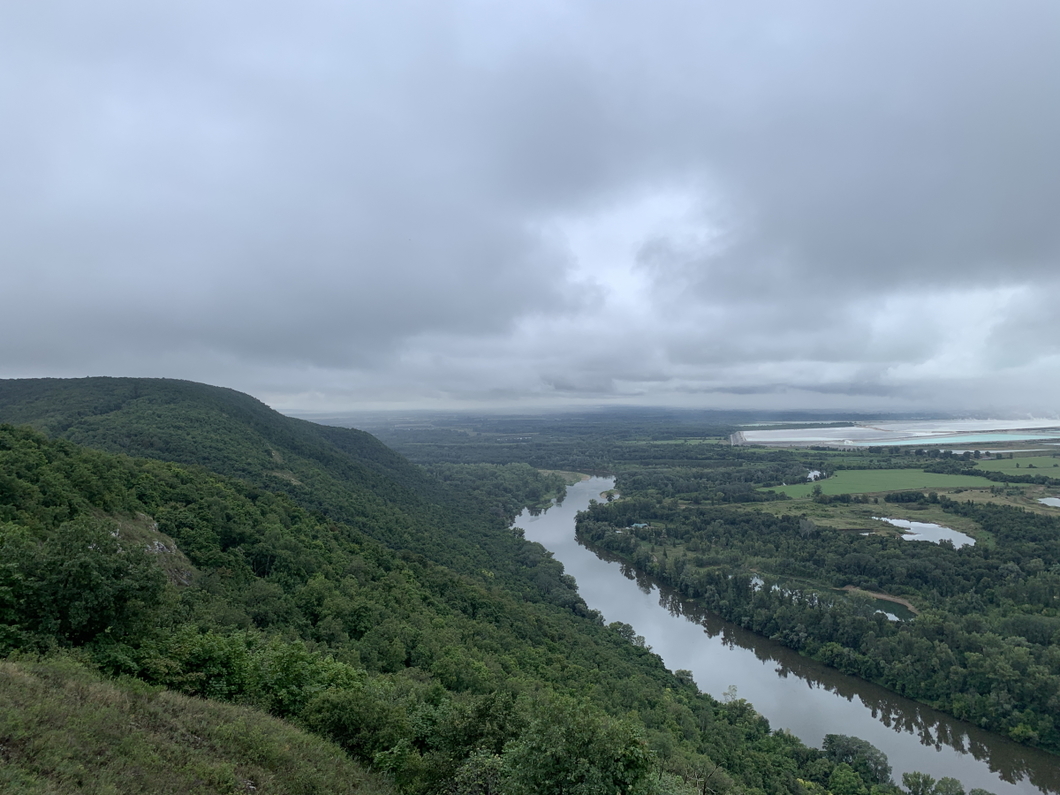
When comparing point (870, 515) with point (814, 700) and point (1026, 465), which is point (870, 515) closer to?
point (814, 700)

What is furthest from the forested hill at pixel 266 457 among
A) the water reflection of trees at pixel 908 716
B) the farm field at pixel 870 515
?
the farm field at pixel 870 515

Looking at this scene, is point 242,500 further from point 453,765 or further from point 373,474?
point 373,474

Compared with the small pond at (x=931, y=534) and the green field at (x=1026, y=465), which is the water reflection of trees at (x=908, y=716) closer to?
the small pond at (x=931, y=534)

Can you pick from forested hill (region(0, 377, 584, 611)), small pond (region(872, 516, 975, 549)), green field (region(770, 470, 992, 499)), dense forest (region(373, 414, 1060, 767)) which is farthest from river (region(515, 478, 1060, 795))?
green field (region(770, 470, 992, 499))

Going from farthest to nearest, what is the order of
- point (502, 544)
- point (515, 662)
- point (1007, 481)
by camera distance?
point (1007, 481), point (502, 544), point (515, 662)

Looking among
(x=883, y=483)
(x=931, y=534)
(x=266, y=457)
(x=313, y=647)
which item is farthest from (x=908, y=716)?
(x=883, y=483)

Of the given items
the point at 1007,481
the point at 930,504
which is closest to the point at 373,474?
the point at 930,504
